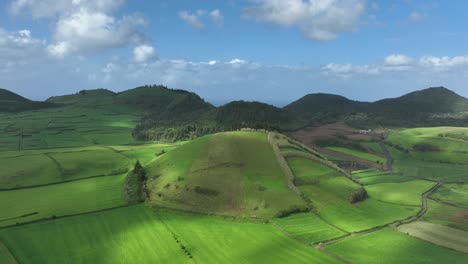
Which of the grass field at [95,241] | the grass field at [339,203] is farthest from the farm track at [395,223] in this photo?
the grass field at [95,241]

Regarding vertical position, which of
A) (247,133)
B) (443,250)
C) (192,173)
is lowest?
(443,250)

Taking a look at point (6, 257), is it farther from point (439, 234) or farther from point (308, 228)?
point (439, 234)

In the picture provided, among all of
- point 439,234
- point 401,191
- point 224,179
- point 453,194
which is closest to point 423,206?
point 401,191

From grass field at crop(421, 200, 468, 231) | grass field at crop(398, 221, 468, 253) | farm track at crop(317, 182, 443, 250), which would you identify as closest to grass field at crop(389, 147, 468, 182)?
farm track at crop(317, 182, 443, 250)

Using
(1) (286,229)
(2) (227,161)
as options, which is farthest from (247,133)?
(1) (286,229)

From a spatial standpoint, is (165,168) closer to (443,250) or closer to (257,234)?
(257,234)

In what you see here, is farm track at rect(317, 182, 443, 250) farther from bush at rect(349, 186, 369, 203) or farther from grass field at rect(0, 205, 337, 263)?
bush at rect(349, 186, 369, 203)
